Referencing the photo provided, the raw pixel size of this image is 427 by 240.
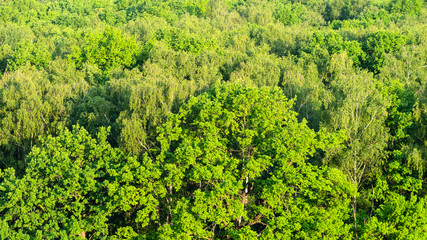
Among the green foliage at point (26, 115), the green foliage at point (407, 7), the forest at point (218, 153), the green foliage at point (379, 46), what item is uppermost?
the green foliage at point (407, 7)

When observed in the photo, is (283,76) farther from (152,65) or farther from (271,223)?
(271,223)

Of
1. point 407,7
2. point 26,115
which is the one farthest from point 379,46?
point 26,115

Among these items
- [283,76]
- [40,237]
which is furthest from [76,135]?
[283,76]

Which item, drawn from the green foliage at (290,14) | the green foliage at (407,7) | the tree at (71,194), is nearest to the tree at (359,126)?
the tree at (71,194)

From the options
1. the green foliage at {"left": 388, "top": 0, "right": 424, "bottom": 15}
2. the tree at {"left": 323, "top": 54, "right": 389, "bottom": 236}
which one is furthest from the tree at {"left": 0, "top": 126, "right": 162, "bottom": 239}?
the green foliage at {"left": 388, "top": 0, "right": 424, "bottom": 15}

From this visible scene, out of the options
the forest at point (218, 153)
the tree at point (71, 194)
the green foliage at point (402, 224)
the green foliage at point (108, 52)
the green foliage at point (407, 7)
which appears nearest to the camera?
the green foliage at point (402, 224)

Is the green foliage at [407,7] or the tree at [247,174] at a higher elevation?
the green foliage at [407,7]

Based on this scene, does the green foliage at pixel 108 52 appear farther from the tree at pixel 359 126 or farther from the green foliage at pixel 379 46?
the tree at pixel 359 126
